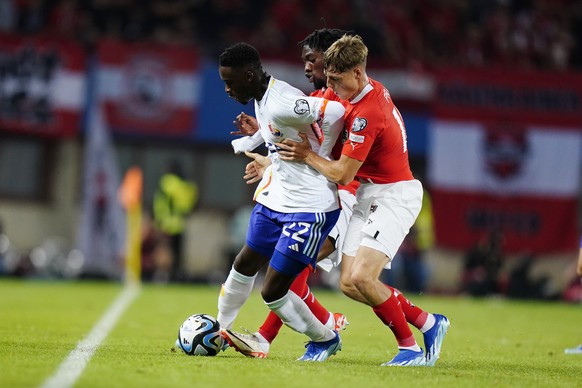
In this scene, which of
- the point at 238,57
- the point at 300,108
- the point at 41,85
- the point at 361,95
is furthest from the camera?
the point at 41,85

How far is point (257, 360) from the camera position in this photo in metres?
8.06

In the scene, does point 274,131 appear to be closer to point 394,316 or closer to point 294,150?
point 294,150

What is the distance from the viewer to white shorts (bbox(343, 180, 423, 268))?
319 inches

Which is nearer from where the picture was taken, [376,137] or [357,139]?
[357,139]

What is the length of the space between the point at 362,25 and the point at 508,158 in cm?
363

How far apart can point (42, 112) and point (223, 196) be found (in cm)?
390

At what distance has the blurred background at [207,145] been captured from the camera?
65.6ft

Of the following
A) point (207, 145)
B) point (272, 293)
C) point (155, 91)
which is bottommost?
point (207, 145)

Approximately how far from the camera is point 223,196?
22031 millimetres

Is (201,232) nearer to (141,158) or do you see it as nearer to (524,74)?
(141,158)

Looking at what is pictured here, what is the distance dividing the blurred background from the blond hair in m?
11.7

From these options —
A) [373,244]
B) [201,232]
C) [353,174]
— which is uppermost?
[353,174]

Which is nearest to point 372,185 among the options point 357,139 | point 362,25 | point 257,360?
point 357,139

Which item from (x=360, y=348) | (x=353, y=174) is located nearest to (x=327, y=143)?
(x=353, y=174)
